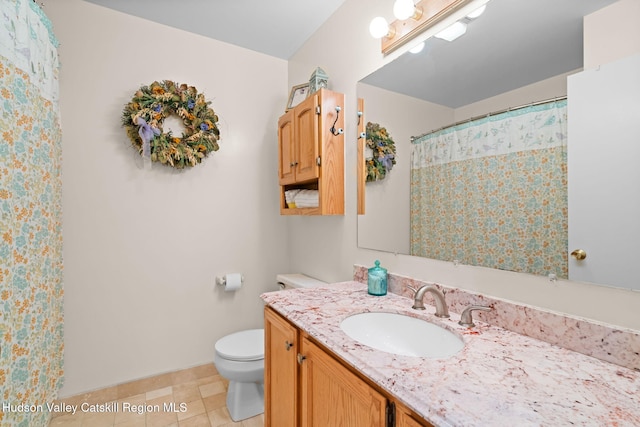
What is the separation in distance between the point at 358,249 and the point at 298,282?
565 millimetres

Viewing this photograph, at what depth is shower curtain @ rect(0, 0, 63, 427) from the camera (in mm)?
1181

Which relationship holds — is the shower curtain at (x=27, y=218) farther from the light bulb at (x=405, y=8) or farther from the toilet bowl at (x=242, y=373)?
the light bulb at (x=405, y=8)

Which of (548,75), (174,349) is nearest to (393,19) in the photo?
(548,75)

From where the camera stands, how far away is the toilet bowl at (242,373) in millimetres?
1727

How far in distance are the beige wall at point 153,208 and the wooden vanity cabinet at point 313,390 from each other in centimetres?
108

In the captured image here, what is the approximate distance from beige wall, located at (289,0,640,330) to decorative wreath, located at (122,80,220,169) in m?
0.85

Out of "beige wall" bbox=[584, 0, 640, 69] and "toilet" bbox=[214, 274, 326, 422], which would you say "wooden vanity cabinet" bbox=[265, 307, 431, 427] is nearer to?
"toilet" bbox=[214, 274, 326, 422]

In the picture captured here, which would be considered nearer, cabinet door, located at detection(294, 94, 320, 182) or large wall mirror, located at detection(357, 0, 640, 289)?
large wall mirror, located at detection(357, 0, 640, 289)

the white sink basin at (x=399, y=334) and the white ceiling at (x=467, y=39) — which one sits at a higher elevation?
the white ceiling at (x=467, y=39)

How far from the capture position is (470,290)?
114 centimetres

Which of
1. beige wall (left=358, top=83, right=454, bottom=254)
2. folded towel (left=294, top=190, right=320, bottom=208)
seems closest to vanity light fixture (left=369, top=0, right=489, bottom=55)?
beige wall (left=358, top=83, right=454, bottom=254)

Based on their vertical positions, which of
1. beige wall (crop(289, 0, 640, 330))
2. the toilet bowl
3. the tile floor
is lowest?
the tile floor

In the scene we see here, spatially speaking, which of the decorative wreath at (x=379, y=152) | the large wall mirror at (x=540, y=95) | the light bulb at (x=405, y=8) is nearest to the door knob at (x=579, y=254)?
the large wall mirror at (x=540, y=95)

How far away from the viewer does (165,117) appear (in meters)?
2.05
